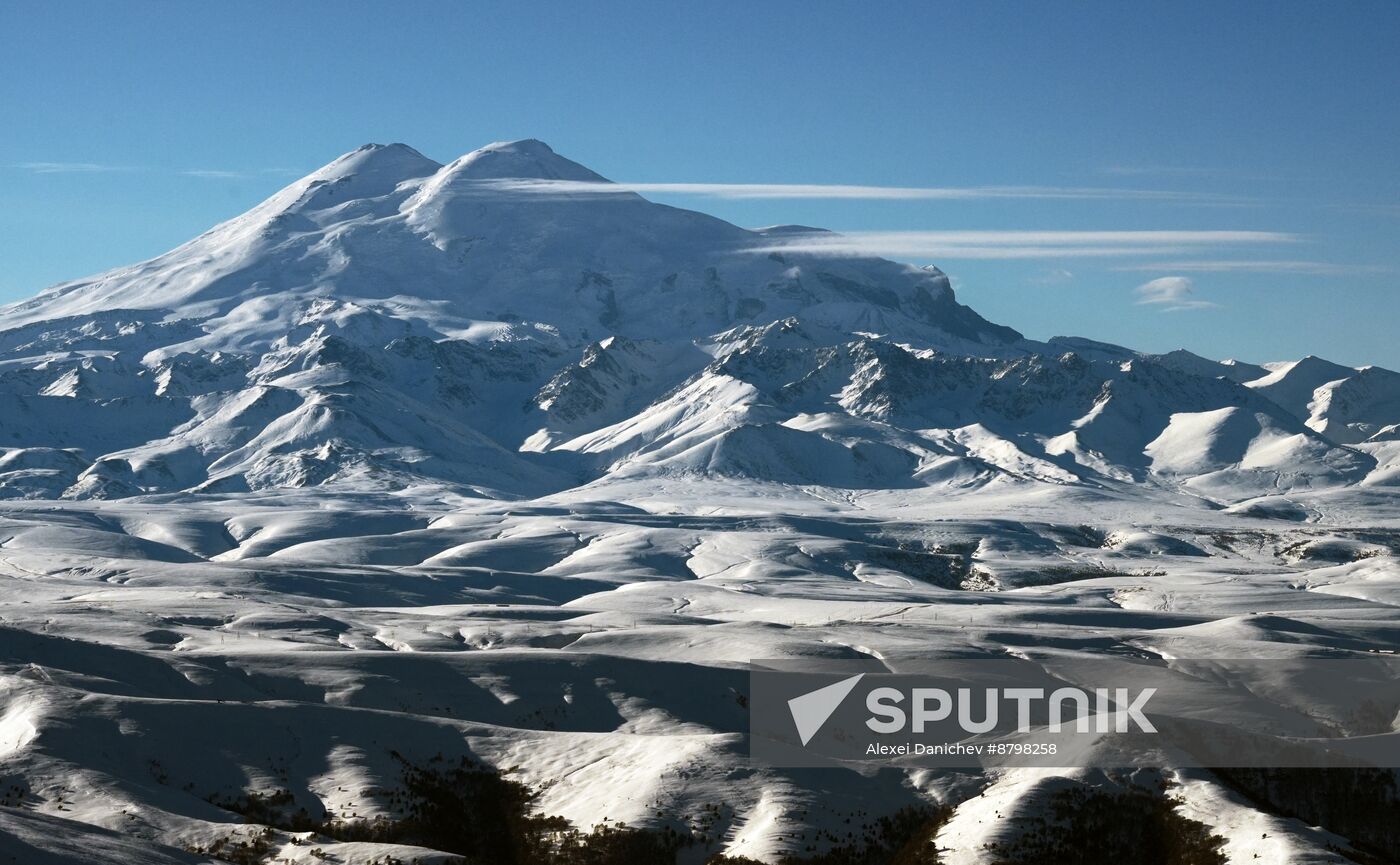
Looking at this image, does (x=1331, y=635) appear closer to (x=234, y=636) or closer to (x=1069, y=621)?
(x=1069, y=621)

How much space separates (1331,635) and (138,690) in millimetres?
120422

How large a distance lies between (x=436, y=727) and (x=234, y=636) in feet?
153

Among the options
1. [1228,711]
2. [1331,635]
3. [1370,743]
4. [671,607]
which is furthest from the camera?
[671,607]

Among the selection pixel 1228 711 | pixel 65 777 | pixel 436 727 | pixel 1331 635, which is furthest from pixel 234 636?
pixel 1331 635

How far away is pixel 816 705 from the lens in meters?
88.2

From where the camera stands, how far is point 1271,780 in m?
72.8

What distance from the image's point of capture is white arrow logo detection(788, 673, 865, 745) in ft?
277

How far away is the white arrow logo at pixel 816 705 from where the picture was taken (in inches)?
3329

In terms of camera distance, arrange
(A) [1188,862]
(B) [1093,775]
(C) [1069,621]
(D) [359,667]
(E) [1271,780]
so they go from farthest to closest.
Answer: (C) [1069,621] → (D) [359,667] → (E) [1271,780] → (B) [1093,775] → (A) [1188,862]

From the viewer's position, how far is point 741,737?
73438 mm

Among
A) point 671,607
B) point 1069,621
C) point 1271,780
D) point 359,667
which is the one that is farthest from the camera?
point 671,607

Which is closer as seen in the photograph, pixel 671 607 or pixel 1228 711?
pixel 1228 711

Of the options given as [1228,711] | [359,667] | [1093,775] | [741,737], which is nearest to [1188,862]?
[1093,775]

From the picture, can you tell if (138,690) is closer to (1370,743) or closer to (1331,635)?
(1370,743)
